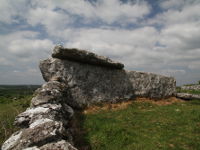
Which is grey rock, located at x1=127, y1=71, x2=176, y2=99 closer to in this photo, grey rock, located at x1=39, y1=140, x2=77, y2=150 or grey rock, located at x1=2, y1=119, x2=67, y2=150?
grey rock, located at x1=2, y1=119, x2=67, y2=150

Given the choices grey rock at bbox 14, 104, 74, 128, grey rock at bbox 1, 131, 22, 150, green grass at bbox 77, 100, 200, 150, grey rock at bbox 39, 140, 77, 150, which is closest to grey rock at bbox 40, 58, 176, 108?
green grass at bbox 77, 100, 200, 150

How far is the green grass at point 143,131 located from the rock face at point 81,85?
1250 mm

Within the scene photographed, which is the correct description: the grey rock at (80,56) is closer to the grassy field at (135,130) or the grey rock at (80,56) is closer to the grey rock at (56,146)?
the grassy field at (135,130)

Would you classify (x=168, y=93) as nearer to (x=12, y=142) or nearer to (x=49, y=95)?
Result: (x=49, y=95)

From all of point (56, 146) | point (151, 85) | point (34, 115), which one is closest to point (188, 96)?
point (151, 85)

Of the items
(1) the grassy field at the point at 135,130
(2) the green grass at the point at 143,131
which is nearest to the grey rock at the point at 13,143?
(1) the grassy field at the point at 135,130

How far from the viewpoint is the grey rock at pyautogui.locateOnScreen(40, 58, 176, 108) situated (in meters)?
13.1

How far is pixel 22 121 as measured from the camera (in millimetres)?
5984

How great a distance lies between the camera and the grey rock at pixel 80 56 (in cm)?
1259

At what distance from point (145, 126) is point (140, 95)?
22.1 feet

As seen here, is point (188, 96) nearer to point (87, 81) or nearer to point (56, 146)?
point (87, 81)

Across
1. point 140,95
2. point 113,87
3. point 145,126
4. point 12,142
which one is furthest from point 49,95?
point 140,95

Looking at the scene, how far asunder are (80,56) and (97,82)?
8.74 feet

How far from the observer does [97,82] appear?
14.5 meters
